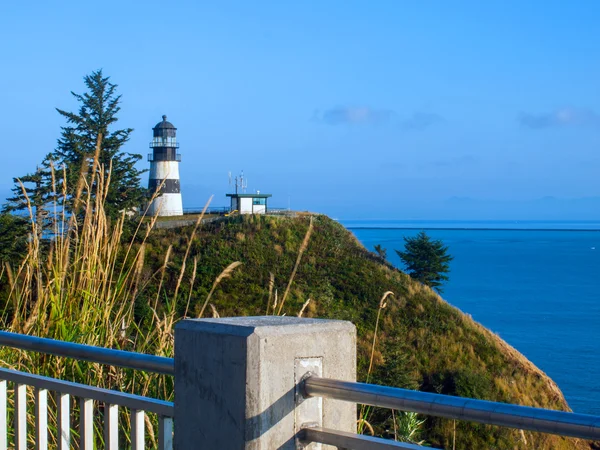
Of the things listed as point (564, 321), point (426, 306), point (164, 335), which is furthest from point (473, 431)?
point (564, 321)

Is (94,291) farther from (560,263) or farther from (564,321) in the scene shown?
(560,263)

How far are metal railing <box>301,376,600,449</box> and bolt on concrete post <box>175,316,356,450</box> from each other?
0.14 feet

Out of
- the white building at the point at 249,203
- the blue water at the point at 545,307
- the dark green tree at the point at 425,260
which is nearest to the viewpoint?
the blue water at the point at 545,307

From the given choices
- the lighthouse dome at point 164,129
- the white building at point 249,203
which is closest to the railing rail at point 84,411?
the white building at point 249,203

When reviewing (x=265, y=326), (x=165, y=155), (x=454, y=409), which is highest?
(x=165, y=155)

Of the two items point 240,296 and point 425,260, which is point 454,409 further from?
point 425,260

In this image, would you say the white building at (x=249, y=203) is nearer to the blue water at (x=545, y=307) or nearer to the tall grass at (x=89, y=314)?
the blue water at (x=545, y=307)

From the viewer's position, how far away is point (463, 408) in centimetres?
124

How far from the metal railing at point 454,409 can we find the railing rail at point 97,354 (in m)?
0.44

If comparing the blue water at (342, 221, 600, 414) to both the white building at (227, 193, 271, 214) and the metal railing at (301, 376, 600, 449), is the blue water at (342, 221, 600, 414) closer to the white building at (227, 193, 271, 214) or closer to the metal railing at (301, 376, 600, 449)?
the white building at (227, 193, 271, 214)

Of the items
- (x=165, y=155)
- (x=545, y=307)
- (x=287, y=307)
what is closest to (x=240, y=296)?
(x=287, y=307)

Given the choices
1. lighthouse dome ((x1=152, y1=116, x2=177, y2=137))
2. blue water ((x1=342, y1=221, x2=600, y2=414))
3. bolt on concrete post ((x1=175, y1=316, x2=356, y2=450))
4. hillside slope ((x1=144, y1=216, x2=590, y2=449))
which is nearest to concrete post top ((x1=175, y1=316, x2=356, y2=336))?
bolt on concrete post ((x1=175, y1=316, x2=356, y2=450))

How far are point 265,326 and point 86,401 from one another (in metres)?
0.69

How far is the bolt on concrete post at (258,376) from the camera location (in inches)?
54.2
